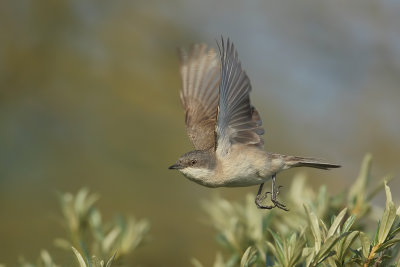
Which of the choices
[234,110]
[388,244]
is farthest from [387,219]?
[234,110]

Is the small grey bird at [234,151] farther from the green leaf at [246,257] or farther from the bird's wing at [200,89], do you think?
the green leaf at [246,257]

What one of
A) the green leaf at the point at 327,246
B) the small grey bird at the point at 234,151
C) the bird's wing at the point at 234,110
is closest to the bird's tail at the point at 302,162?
the small grey bird at the point at 234,151

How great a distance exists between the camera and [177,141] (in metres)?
7.86

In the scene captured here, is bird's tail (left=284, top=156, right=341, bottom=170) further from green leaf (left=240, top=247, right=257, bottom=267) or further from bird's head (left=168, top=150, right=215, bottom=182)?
green leaf (left=240, top=247, right=257, bottom=267)

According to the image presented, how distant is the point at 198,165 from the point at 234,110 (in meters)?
0.37

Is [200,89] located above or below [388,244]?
above

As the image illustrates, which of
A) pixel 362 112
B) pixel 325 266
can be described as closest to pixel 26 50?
pixel 362 112

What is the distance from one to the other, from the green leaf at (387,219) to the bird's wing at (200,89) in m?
2.20

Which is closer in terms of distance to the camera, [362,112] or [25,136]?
[25,136]

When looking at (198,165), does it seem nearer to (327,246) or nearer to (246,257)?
(246,257)

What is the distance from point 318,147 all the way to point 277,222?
548cm

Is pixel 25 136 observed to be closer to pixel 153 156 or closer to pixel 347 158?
pixel 153 156

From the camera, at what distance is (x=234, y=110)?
3.33m

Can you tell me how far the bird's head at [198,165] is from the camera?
10.8 ft
